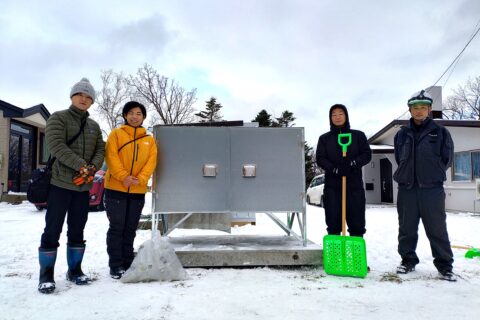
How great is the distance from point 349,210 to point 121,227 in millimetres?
2430

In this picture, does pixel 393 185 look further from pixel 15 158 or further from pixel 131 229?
pixel 15 158

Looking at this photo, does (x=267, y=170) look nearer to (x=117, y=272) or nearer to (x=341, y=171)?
(x=341, y=171)

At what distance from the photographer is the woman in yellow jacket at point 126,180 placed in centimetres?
376

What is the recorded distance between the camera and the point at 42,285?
3221 millimetres

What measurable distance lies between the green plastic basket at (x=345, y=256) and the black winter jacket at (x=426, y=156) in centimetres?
87

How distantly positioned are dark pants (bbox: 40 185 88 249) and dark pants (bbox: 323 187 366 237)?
2567mm

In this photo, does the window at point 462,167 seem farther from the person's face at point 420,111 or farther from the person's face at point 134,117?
the person's face at point 134,117

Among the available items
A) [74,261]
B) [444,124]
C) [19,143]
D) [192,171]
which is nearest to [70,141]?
[74,261]

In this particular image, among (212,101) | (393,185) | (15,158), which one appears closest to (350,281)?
(393,185)

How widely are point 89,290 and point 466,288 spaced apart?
11.0ft

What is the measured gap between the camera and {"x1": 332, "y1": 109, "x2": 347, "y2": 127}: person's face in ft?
14.1

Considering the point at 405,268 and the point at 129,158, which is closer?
the point at 129,158

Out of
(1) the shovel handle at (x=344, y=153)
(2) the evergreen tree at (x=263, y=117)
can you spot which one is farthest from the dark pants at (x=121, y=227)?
(2) the evergreen tree at (x=263, y=117)

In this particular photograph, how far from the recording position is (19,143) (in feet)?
53.0
